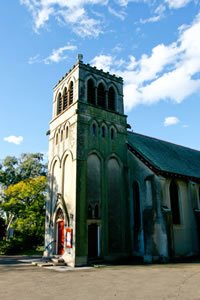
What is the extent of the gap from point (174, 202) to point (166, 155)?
19.0 ft

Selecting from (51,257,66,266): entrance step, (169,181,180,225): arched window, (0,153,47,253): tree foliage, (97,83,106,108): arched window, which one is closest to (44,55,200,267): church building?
(169,181,180,225): arched window

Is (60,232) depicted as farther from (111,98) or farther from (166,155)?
(111,98)

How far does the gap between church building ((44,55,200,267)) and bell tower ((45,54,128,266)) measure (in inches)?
2.7

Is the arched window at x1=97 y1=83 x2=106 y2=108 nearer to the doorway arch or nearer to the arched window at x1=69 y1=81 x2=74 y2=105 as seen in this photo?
the arched window at x1=69 y1=81 x2=74 y2=105

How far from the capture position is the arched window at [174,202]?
2102 centimetres

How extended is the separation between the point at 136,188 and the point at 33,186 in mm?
18425

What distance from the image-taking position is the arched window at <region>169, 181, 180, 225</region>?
827 inches

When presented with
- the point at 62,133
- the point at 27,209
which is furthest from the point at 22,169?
the point at 62,133

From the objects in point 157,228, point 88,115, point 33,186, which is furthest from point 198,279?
point 33,186

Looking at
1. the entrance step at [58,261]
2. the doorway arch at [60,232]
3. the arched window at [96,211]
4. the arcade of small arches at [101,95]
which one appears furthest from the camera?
the arcade of small arches at [101,95]

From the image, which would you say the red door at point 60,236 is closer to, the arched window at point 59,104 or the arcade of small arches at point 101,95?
the arched window at point 59,104

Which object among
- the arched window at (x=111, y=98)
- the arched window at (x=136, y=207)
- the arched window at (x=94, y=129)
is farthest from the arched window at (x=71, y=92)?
the arched window at (x=136, y=207)

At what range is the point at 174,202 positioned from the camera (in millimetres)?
21438

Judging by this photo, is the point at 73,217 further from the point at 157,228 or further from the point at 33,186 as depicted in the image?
the point at 33,186
